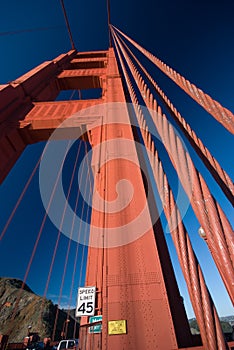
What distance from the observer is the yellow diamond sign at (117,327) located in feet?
4.65

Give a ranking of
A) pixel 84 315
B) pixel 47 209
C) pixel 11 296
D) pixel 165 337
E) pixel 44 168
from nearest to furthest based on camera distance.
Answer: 1. pixel 165 337
2. pixel 84 315
3. pixel 47 209
4. pixel 44 168
5. pixel 11 296

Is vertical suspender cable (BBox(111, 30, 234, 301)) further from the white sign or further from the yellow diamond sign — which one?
the white sign

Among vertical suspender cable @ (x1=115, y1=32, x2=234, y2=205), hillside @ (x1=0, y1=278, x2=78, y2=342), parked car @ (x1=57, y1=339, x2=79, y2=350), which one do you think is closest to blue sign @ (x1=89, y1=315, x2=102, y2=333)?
vertical suspender cable @ (x1=115, y1=32, x2=234, y2=205)

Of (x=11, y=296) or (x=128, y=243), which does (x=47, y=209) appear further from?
(x=11, y=296)

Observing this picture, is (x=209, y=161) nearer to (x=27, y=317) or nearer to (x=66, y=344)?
(x=66, y=344)

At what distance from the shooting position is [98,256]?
1.97m

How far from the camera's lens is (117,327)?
1448 mm

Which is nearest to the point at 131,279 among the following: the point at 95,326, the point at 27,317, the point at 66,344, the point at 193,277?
the point at 95,326

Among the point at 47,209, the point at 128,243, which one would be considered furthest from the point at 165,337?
the point at 47,209

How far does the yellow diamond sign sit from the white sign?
23cm

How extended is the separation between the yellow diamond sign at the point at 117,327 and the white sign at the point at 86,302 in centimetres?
23

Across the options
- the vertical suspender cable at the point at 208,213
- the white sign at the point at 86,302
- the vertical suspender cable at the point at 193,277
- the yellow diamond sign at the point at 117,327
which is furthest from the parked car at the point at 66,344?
the vertical suspender cable at the point at 208,213

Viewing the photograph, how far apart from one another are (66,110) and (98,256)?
3691 millimetres

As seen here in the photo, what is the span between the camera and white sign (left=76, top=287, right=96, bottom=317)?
163cm
